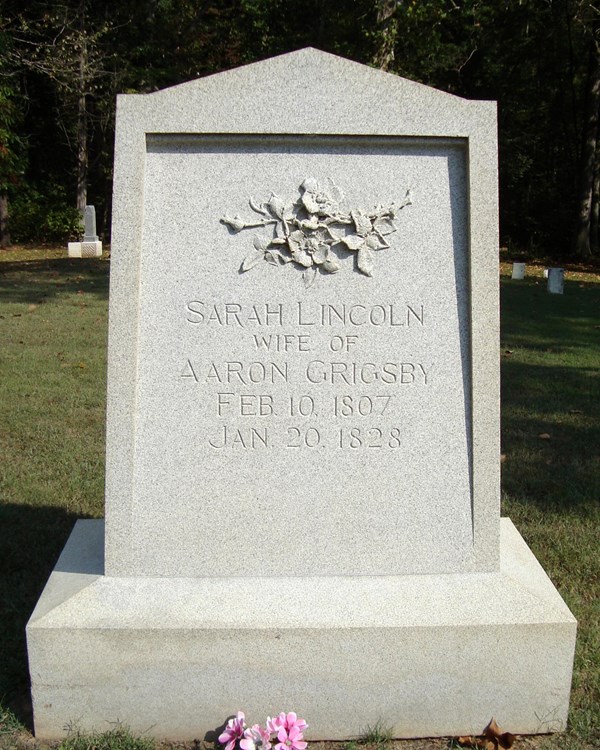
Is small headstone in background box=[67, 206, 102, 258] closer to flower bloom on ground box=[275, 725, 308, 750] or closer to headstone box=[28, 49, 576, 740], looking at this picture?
headstone box=[28, 49, 576, 740]

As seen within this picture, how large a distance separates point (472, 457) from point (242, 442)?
82 cm

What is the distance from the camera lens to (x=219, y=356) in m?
2.92

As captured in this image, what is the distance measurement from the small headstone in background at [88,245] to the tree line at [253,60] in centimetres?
247

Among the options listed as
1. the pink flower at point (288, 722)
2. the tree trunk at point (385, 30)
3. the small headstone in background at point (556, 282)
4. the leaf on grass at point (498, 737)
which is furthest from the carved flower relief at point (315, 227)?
the small headstone in background at point (556, 282)

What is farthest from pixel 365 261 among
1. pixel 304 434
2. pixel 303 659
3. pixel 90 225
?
pixel 90 225

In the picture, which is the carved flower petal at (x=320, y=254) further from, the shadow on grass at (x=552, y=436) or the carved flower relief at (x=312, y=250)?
the shadow on grass at (x=552, y=436)

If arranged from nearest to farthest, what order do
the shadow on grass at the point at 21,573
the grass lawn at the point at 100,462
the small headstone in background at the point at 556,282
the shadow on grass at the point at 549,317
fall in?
the shadow on grass at the point at 21,573, the grass lawn at the point at 100,462, the shadow on grass at the point at 549,317, the small headstone in background at the point at 556,282

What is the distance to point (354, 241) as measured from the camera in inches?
113

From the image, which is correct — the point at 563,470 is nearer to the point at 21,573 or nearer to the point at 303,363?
the point at 303,363

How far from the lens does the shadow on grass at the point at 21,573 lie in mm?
3080

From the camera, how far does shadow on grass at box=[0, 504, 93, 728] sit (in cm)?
308

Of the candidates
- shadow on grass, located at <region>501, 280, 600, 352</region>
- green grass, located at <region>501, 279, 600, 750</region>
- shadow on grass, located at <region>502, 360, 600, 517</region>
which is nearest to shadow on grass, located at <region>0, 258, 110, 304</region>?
shadow on grass, located at <region>501, 280, 600, 352</region>

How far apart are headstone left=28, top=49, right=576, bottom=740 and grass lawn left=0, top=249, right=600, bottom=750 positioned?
0.22 m

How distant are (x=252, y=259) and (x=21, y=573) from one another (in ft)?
6.60
